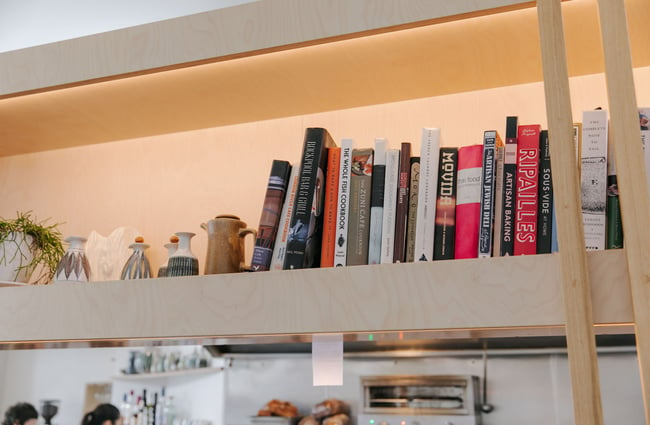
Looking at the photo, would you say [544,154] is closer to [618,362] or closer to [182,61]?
[618,362]

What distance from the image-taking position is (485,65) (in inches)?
52.7

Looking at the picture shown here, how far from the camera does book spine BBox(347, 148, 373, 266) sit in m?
1.18

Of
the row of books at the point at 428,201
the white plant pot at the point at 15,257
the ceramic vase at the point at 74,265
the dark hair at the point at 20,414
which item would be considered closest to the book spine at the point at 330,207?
the row of books at the point at 428,201

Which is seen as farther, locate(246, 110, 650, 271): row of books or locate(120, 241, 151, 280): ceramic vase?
locate(120, 241, 151, 280): ceramic vase

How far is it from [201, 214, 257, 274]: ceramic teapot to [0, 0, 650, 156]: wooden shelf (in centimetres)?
32

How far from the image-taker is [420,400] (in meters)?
1.35

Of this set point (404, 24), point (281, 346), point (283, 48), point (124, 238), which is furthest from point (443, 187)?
point (124, 238)

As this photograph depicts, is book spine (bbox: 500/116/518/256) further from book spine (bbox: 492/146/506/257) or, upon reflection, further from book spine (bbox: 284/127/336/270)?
book spine (bbox: 284/127/336/270)

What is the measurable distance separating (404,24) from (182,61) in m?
0.48

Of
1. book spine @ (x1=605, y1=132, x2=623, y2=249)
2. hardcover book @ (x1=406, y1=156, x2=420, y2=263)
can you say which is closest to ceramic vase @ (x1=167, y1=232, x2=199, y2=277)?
hardcover book @ (x1=406, y1=156, x2=420, y2=263)

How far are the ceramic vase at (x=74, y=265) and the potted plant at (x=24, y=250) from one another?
10cm

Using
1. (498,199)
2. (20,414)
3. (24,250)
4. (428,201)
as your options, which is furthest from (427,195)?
(20,414)

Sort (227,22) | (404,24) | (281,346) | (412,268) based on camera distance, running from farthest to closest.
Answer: (281,346) → (227,22) → (404,24) → (412,268)

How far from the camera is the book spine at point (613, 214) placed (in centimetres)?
102
